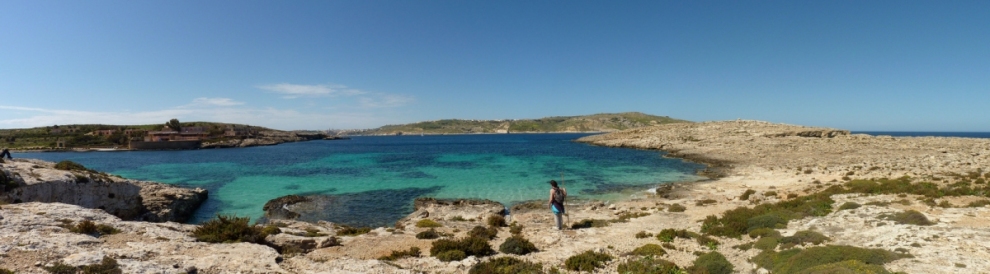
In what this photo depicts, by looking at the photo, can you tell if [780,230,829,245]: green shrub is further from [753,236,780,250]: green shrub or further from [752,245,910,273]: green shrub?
[752,245,910,273]: green shrub

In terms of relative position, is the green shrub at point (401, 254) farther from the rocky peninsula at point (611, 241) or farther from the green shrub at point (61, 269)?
the green shrub at point (61, 269)

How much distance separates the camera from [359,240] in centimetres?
1426

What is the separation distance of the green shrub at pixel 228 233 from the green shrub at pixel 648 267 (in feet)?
38.7

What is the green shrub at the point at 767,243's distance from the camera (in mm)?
11977

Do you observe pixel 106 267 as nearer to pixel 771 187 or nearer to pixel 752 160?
pixel 771 187

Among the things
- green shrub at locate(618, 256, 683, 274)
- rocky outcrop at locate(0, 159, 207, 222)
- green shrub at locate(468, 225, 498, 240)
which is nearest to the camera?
green shrub at locate(618, 256, 683, 274)

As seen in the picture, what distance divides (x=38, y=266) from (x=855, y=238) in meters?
22.0

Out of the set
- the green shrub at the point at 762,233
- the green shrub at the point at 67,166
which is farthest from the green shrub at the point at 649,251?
the green shrub at the point at 67,166

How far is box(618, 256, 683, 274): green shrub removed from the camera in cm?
1030

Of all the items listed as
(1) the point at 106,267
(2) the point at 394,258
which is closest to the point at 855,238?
(2) the point at 394,258

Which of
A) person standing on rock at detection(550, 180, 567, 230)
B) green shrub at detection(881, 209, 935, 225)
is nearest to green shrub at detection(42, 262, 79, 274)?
person standing on rock at detection(550, 180, 567, 230)

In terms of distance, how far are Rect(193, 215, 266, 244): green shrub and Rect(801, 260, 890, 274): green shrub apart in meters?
15.6

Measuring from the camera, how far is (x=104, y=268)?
316 inches

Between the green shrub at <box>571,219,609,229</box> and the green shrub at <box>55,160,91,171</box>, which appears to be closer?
the green shrub at <box>571,219,609,229</box>
